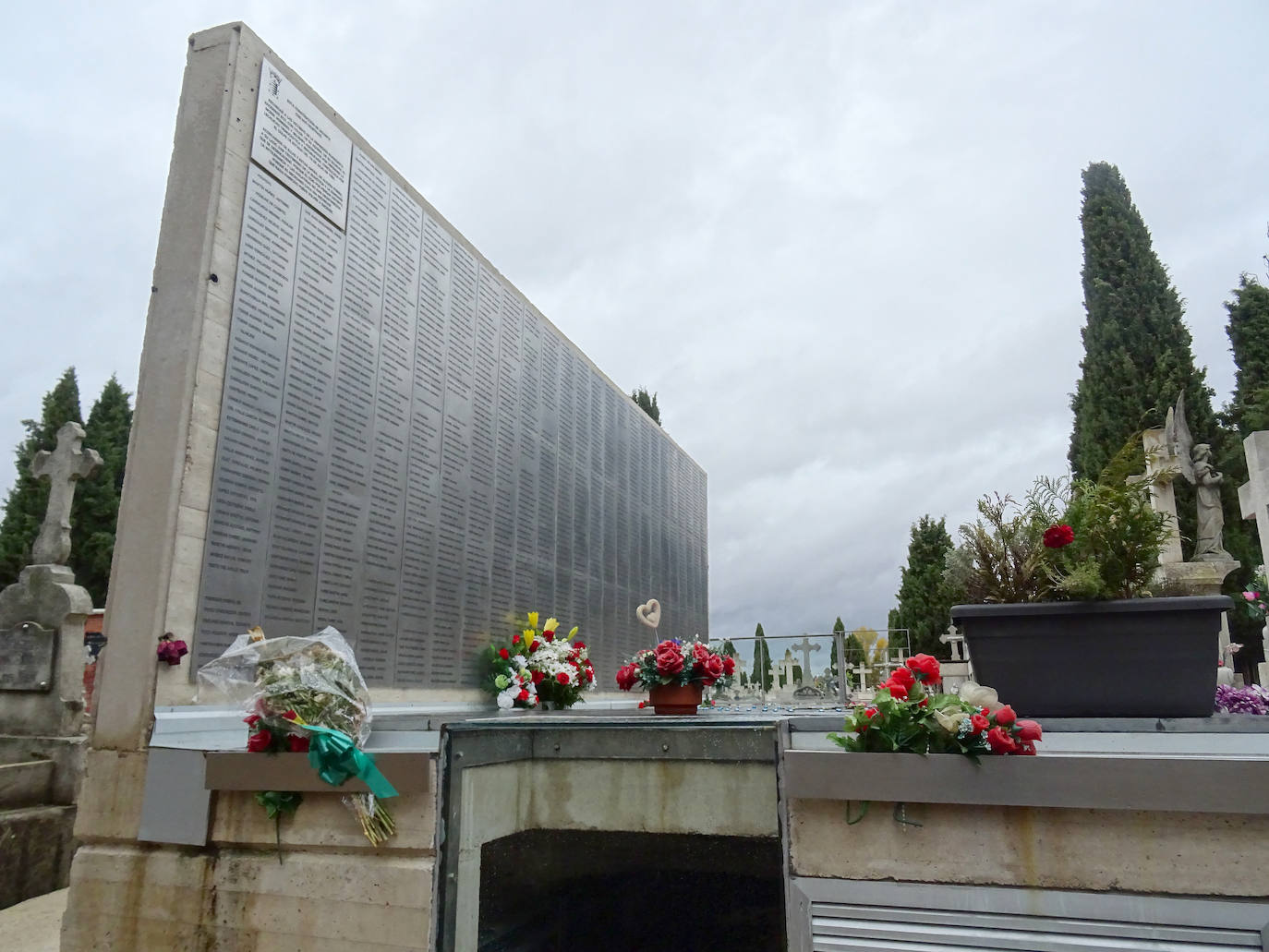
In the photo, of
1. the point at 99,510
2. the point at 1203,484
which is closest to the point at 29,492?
the point at 99,510

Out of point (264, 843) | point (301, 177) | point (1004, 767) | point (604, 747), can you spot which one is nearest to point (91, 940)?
point (264, 843)

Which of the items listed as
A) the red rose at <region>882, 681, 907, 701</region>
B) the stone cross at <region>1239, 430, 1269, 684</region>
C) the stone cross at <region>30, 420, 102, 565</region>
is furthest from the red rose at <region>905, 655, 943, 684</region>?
the stone cross at <region>1239, 430, 1269, 684</region>

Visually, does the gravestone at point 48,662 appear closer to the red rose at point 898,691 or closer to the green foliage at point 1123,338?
the red rose at point 898,691

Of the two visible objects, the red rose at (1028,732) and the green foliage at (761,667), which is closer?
the red rose at (1028,732)

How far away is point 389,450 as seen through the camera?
5.61 m

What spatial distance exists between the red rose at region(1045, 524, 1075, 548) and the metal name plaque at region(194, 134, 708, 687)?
12.6ft

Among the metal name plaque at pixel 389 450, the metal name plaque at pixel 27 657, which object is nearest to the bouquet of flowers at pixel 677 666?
the metal name plaque at pixel 389 450

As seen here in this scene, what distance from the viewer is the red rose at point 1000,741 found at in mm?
2615

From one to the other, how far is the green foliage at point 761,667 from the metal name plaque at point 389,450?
1.81 metres

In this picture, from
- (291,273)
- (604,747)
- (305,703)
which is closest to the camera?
(305,703)

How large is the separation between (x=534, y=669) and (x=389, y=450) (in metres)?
2.19

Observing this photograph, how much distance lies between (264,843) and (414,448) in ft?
9.74

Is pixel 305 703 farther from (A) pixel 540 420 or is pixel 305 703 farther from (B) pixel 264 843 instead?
(A) pixel 540 420

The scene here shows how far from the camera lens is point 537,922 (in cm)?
424
